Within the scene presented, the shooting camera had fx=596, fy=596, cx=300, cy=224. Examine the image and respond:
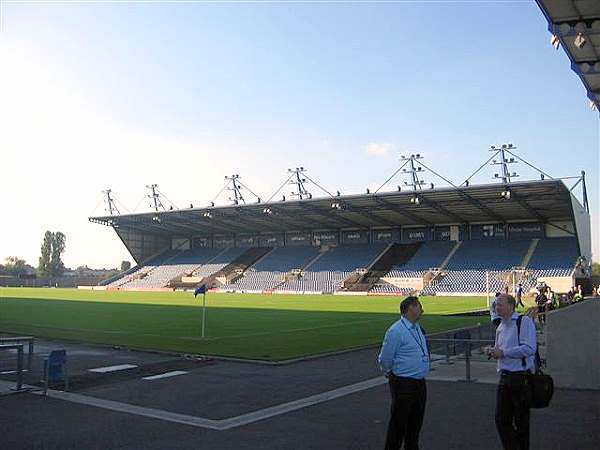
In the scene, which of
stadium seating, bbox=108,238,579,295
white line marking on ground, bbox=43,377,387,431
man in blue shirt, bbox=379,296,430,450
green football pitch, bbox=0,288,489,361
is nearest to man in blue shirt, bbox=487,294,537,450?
man in blue shirt, bbox=379,296,430,450

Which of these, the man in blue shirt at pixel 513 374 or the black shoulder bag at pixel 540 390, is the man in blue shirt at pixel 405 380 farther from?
the black shoulder bag at pixel 540 390

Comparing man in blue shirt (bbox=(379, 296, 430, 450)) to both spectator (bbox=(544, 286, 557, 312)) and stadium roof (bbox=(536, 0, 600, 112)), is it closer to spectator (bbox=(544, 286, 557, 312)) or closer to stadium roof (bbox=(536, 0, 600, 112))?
stadium roof (bbox=(536, 0, 600, 112))

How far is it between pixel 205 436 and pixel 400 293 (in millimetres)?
56026

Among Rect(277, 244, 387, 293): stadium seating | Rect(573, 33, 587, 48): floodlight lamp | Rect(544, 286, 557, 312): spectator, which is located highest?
Rect(573, 33, 587, 48): floodlight lamp

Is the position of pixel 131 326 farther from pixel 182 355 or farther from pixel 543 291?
pixel 543 291

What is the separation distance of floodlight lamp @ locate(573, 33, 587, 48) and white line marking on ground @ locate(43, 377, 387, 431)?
25.5 ft

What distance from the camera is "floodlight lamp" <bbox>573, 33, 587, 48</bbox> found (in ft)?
37.0

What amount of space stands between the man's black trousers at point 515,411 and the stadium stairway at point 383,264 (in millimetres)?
59850

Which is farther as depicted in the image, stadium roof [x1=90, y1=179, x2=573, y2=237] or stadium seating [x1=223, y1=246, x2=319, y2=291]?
stadium seating [x1=223, y1=246, x2=319, y2=291]

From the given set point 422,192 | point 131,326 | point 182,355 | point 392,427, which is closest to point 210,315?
point 131,326

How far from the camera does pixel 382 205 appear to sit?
66250 mm

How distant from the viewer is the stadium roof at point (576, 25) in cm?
1059

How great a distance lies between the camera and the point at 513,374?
609cm

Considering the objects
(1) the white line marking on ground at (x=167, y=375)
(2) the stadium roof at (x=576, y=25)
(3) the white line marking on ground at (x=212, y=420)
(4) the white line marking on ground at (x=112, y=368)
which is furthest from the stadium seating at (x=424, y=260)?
(3) the white line marking on ground at (x=212, y=420)
